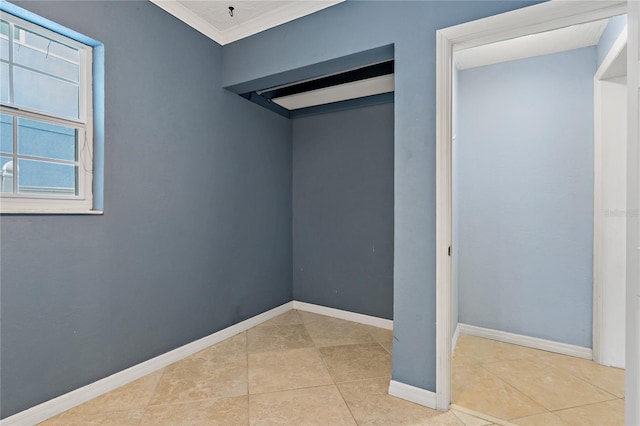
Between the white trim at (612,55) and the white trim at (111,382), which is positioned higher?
the white trim at (612,55)

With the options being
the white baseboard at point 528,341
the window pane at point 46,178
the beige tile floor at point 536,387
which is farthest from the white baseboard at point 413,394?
the window pane at point 46,178

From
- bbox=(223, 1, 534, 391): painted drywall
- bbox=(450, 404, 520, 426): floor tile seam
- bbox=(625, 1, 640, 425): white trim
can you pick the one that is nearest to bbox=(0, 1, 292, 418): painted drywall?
bbox=(223, 1, 534, 391): painted drywall

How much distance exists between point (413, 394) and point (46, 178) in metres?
2.54

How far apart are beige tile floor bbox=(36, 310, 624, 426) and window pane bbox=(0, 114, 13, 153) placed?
1509 mm

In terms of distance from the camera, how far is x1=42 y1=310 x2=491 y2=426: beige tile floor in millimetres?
1696

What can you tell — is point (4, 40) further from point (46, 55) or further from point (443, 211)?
point (443, 211)

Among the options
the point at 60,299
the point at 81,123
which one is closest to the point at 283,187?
the point at 81,123

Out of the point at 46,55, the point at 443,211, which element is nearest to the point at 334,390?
the point at 443,211

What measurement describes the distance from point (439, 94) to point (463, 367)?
1953mm

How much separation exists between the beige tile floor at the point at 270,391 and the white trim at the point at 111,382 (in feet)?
0.13

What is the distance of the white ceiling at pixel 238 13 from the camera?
222 centimetres

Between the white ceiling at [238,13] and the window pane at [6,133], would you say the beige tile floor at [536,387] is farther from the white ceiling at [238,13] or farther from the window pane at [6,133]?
the window pane at [6,133]

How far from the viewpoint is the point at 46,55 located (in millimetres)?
1822

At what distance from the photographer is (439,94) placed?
1771 mm
